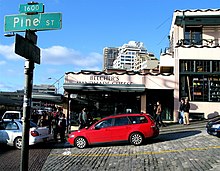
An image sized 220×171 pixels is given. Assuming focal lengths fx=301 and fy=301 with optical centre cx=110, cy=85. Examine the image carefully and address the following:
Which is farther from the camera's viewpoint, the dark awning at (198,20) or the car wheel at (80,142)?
the dark awning at (198,20)

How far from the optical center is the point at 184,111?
1945 cm

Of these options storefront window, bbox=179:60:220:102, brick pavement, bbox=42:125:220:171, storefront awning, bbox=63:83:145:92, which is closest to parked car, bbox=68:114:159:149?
brick pavement, bbox=42:125:220:171

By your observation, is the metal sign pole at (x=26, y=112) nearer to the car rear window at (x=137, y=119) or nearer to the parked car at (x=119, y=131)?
the parked car at (x=119, y=131)

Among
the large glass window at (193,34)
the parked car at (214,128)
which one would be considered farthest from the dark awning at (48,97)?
the parked car at (214,128)

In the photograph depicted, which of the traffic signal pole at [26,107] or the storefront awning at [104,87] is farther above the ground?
the storefront awning at [104,87]

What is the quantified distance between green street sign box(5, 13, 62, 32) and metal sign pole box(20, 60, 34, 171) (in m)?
0.66

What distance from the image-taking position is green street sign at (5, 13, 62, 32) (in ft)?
18.5

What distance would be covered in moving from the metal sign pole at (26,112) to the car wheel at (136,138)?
8.31 metres

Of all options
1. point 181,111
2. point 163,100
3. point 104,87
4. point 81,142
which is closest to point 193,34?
point 163,100

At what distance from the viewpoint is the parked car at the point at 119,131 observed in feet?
Answer: 43.5

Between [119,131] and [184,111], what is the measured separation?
24.5 feet

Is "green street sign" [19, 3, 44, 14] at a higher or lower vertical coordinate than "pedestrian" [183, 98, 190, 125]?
higher

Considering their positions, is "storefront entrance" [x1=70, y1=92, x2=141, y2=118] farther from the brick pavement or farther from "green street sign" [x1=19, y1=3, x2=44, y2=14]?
"green street sign" [x1=19, y1=3, x2=44, y2=14]

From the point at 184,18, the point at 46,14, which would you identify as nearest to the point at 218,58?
the point at 184,18
